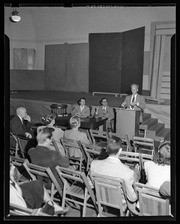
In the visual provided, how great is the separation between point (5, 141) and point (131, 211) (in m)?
1.67

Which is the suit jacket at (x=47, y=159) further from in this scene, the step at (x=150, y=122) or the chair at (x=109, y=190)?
the step at (x=150, y=122)

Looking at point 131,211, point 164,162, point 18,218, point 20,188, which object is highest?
point 164,162

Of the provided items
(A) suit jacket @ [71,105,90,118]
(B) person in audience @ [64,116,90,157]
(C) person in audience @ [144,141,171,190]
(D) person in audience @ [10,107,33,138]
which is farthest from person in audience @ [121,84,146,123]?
(C) person in audience @ [144,141,171,190]

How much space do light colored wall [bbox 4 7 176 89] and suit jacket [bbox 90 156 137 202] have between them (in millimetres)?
5561

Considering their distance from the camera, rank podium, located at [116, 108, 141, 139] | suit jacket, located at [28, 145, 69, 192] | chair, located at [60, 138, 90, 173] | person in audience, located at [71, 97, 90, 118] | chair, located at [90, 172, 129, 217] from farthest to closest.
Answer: person in audience, located at [71, 97, 90, 118] < podium, located at [116, 108, 141, 139] < chair, located at [60, 138, 90, 173] < suit jacket, located at [28, 145, 69, 192] < chair, located at [90, 172, 129, 217]

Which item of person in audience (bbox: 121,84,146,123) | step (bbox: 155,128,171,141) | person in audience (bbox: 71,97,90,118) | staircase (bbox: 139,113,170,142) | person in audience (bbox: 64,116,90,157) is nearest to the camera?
person in audience (bbox: 64,116,90,157)

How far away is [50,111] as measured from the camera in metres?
7.30

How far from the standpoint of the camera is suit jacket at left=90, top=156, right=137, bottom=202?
2.68 m

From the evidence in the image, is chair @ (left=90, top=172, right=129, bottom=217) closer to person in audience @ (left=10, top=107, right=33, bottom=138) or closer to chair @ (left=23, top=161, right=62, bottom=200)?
chair @ (left=23, top=161, right=62, bottom=200)

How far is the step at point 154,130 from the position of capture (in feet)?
19.1

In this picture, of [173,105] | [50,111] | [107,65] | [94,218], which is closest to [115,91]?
[107,65]

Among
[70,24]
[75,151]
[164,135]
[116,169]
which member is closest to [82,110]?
[164,135]
